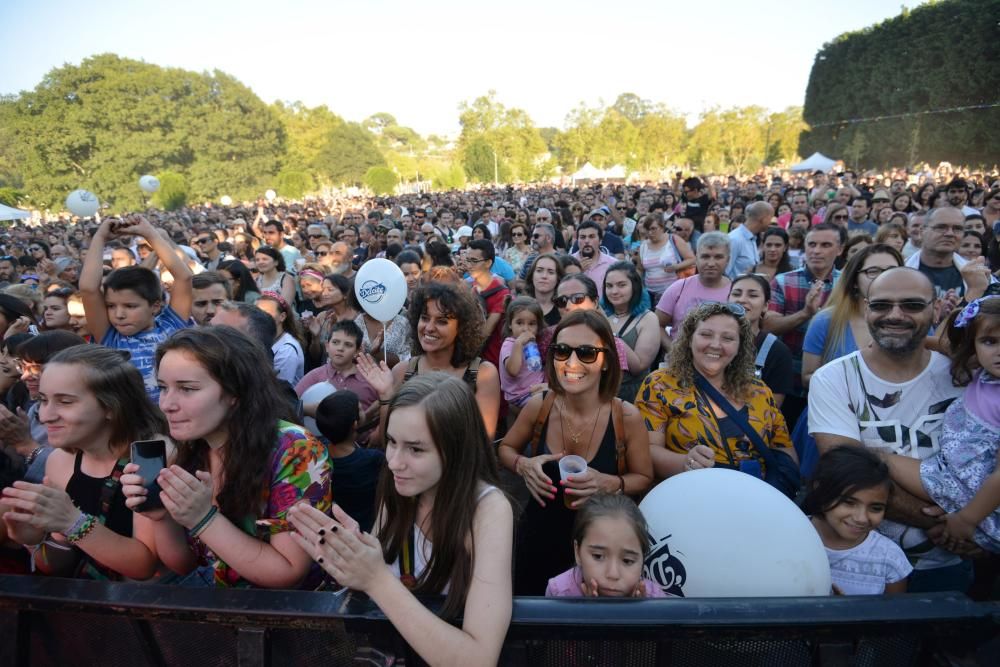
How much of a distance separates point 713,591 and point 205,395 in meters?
1.68

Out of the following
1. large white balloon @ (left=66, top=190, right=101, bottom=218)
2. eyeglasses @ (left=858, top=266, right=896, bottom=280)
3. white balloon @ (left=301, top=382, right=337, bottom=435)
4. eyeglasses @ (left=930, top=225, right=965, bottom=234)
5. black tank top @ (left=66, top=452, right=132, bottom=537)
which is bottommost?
white balloon @ (left=301, top=382, right=337, bottom=435)

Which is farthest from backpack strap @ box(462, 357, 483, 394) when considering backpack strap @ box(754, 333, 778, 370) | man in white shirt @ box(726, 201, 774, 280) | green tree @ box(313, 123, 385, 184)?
green tree @ box(313, 123, 385, 184)

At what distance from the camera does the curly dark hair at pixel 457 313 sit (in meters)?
3.21

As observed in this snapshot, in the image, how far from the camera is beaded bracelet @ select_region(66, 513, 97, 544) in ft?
5.41

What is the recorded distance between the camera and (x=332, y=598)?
131 cm

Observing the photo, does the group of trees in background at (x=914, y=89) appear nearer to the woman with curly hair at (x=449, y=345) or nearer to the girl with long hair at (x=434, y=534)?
the woman with curly hair at (x=449, y=345)

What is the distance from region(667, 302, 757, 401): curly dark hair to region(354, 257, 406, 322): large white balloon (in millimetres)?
2482

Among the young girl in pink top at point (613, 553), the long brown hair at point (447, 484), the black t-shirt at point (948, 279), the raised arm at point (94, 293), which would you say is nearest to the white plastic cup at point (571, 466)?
the young girl in pink top at point (613, 553)

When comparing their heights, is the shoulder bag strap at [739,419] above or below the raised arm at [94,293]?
below

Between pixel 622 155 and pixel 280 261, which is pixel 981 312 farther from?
pixel 622 155

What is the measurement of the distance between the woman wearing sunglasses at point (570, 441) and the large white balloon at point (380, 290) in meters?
2.24

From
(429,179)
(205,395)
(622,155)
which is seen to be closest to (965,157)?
(622,155)

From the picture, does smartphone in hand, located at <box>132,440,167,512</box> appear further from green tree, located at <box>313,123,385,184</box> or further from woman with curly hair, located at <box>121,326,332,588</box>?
green tree, located at <box>313,123,385,184</box>

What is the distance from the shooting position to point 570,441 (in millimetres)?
2520
